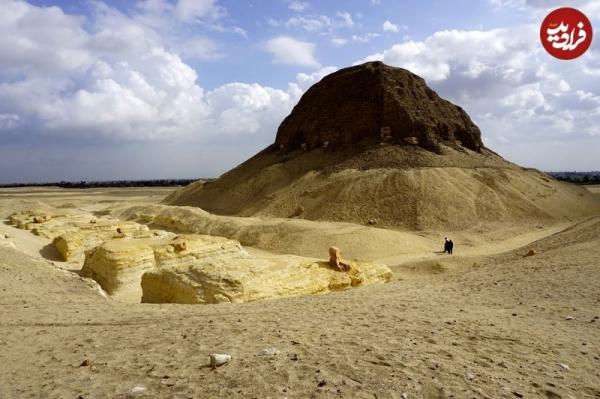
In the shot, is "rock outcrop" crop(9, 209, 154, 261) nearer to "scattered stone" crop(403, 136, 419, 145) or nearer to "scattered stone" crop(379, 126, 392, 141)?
"scattered stone" crop(379, 126, 392, 141)

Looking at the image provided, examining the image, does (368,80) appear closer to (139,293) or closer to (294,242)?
(294,242)

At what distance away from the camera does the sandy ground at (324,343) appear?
13.8 feet

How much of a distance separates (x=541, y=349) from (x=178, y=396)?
14.3ft

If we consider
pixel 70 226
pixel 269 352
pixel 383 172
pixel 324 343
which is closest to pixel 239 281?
pixel 324 343

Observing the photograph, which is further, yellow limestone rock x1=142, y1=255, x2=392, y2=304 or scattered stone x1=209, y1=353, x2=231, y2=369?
yellow limestone rock x1=142, y1=255, x2=392, y2=304

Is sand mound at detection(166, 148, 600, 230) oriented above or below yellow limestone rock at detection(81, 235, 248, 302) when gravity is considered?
above

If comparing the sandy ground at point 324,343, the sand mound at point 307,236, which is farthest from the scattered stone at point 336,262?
the sand mound at point 307,236

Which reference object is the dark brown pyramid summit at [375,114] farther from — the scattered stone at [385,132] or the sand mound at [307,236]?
the sand mound at [307,236]

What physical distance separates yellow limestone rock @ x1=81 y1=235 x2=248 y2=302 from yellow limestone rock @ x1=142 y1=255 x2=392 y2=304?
2.03 metres

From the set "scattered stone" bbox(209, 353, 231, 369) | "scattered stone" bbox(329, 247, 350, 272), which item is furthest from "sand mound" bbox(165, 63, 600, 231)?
"scattered stone" bbox(209, 353, 231, 369)

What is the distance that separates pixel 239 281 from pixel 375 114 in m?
34.1

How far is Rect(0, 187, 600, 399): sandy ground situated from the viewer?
420cm

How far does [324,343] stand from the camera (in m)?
5.39

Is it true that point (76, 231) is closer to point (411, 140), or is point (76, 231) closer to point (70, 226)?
point (70, 226)
